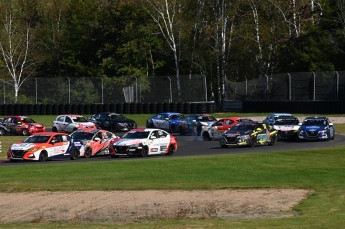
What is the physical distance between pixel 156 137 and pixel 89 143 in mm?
3155

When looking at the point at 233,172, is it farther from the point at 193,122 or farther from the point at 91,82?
the point at 91,82

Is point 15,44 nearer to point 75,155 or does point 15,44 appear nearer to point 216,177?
point 75,155

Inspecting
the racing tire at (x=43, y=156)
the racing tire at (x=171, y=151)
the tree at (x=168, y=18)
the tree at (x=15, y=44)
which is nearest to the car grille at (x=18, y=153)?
the racing tire at (x=43, y=156)

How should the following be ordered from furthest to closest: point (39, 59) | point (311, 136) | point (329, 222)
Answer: point (39, 59)
point (311, 136)
point (329, 222)

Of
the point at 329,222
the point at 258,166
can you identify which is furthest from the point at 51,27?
the point at 329,222

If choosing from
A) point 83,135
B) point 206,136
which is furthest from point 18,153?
point 206,136

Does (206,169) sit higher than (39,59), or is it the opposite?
(39,59)

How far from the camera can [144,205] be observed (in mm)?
24875

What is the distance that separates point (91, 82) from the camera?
255 feet

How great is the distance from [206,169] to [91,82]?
45209 millimetres

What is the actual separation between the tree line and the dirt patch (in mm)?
50218

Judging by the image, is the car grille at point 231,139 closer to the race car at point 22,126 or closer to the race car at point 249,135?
the race car at point 249,135

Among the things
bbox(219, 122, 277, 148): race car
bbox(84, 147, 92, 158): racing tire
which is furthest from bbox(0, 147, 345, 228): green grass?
bbox(219, 122, 277, 148): race car

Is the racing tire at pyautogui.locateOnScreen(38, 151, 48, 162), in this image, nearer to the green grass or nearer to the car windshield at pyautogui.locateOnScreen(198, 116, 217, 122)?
the green grass
